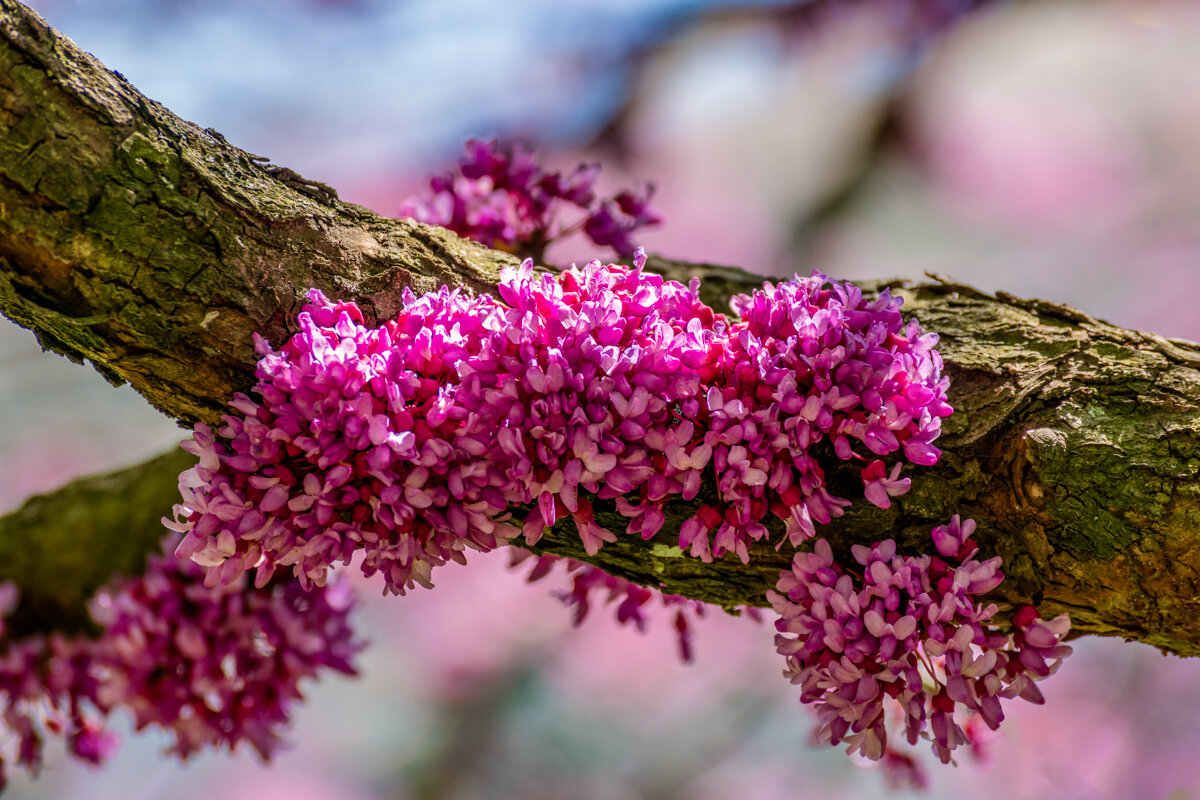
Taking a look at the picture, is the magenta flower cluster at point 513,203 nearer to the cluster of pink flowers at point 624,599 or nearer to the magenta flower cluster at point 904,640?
the cluster of pink flowers at point 624,599

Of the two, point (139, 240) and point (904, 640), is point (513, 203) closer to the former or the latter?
point (139, 240)

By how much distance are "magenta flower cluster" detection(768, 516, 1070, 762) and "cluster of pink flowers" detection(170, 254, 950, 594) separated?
83 mm

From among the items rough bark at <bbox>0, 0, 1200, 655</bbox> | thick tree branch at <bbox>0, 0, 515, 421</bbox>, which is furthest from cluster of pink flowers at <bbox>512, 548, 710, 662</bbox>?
thick tree branch at <bbox>0, 0, 515, 421</bbox>

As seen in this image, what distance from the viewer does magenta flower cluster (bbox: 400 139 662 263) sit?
1519 mm

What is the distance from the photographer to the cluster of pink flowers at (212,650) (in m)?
1.59

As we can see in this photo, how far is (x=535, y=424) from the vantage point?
852 millimetres

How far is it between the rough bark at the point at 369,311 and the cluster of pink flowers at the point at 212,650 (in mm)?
722

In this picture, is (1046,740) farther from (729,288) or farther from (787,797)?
(729,288)

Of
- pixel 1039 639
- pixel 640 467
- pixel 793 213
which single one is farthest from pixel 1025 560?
pixel 793 213

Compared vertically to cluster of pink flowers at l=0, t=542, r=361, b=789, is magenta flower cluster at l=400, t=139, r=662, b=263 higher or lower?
higher

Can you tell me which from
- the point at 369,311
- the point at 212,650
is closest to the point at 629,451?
the point at 369,311

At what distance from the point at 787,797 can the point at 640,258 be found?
10.4ft

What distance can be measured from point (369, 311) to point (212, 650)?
92 cm

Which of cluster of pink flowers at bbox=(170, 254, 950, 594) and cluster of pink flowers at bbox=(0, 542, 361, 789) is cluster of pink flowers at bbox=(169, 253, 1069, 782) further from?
cluster of pink flowers at bbox=(0, 542, 361, 789)
